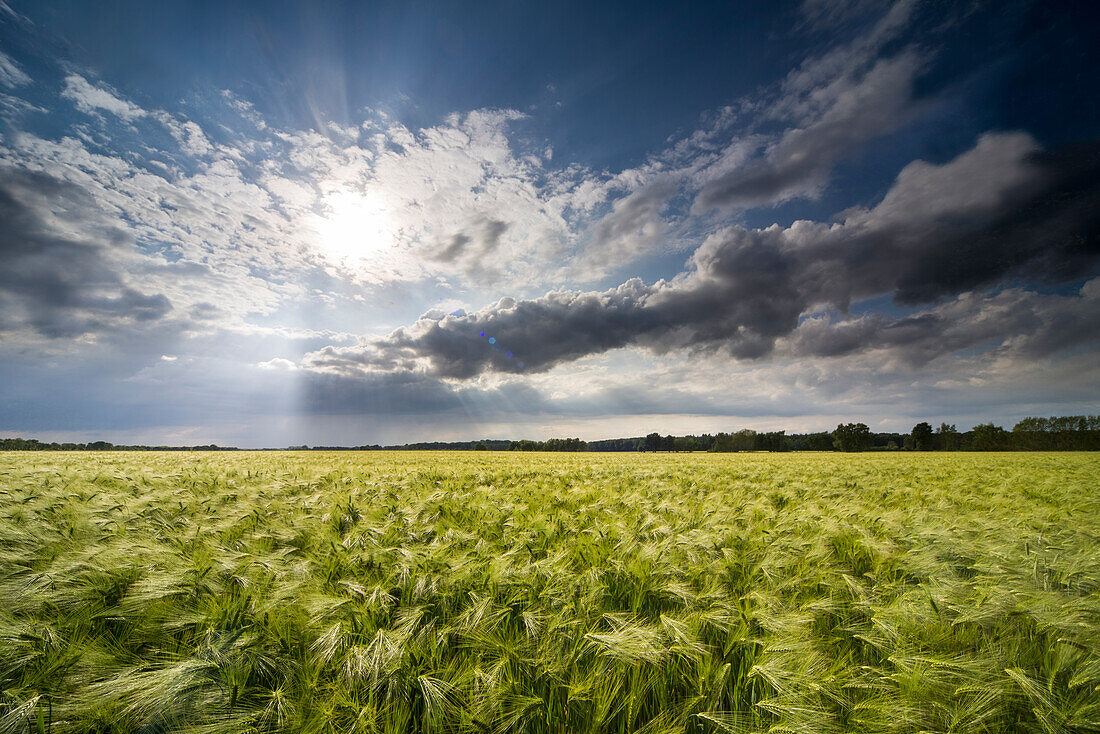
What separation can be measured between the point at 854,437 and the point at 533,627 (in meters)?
114

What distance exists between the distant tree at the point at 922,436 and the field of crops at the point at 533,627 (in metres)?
Result: 126

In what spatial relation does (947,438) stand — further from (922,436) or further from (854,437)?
(854,437)

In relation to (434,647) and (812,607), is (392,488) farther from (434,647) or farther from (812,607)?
(812,607)

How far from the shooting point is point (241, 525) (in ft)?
14.9

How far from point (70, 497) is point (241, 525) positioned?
3.07 m

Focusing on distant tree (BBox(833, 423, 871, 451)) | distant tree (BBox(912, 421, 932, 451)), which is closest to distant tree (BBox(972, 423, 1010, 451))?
distant tree (BBox(912, 421, 932, 451))

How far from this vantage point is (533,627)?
238cm

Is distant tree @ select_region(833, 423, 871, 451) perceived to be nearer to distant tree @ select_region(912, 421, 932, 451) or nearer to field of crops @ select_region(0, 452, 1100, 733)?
distant tree @ select_region(912, 421, 932, 451)

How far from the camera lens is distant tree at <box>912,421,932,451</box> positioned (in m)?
96.5

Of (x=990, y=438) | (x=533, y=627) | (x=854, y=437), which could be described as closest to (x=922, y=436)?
(x=990, y=438)

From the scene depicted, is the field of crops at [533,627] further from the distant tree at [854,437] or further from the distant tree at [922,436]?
the distant tree at [922,436]

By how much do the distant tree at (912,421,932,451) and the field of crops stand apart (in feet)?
415

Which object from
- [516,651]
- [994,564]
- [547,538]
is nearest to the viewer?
[516,651]

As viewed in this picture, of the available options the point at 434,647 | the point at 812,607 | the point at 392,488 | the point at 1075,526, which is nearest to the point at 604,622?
the point at 434,647
